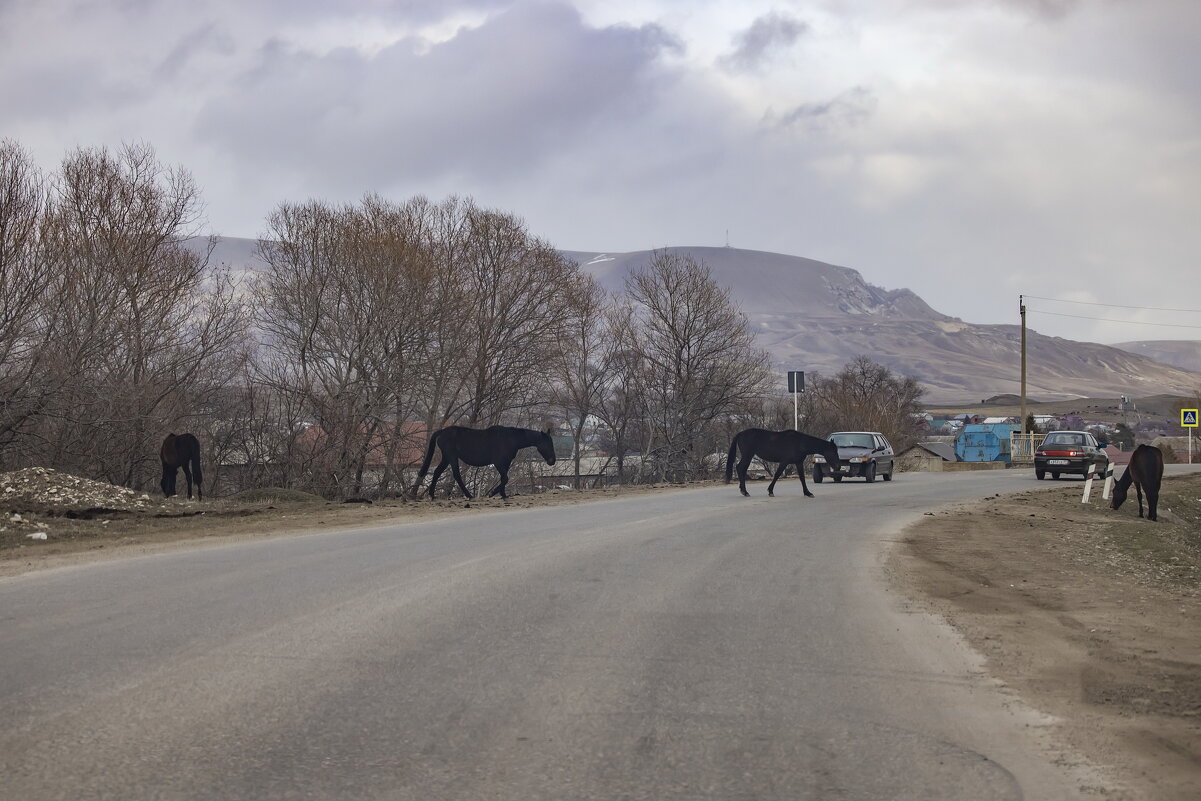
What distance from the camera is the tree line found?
32.1 m

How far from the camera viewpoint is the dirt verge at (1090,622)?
6152 millimetres

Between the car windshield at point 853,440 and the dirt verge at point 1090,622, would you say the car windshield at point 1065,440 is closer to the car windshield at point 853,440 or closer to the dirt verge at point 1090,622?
the car windshield at point 853,440

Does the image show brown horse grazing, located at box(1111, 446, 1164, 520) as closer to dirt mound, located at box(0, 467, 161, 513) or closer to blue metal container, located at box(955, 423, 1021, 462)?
dirt mound, located at box(0, 467, 161, 513)

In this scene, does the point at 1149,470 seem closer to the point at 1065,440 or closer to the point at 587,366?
the point at 1065,440

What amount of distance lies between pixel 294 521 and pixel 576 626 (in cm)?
1380

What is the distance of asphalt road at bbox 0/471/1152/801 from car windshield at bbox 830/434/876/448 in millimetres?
29387

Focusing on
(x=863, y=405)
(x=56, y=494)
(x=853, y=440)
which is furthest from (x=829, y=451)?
(x=863, y=405)

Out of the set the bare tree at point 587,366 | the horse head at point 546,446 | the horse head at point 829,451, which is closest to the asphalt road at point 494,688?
the horse head at point 546,446

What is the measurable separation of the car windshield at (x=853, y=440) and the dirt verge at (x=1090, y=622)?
18.7 metres

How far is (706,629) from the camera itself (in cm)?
923

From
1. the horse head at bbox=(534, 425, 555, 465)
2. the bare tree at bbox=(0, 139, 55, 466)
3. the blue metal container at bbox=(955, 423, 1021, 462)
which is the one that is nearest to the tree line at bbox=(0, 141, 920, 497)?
the bare tree at bbox=(0, 139, 55, 466)

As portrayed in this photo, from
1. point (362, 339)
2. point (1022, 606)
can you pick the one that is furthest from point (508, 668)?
point (362, 339)

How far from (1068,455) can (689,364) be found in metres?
28.9

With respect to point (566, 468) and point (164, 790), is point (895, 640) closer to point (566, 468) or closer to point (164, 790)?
point (164, 790)
